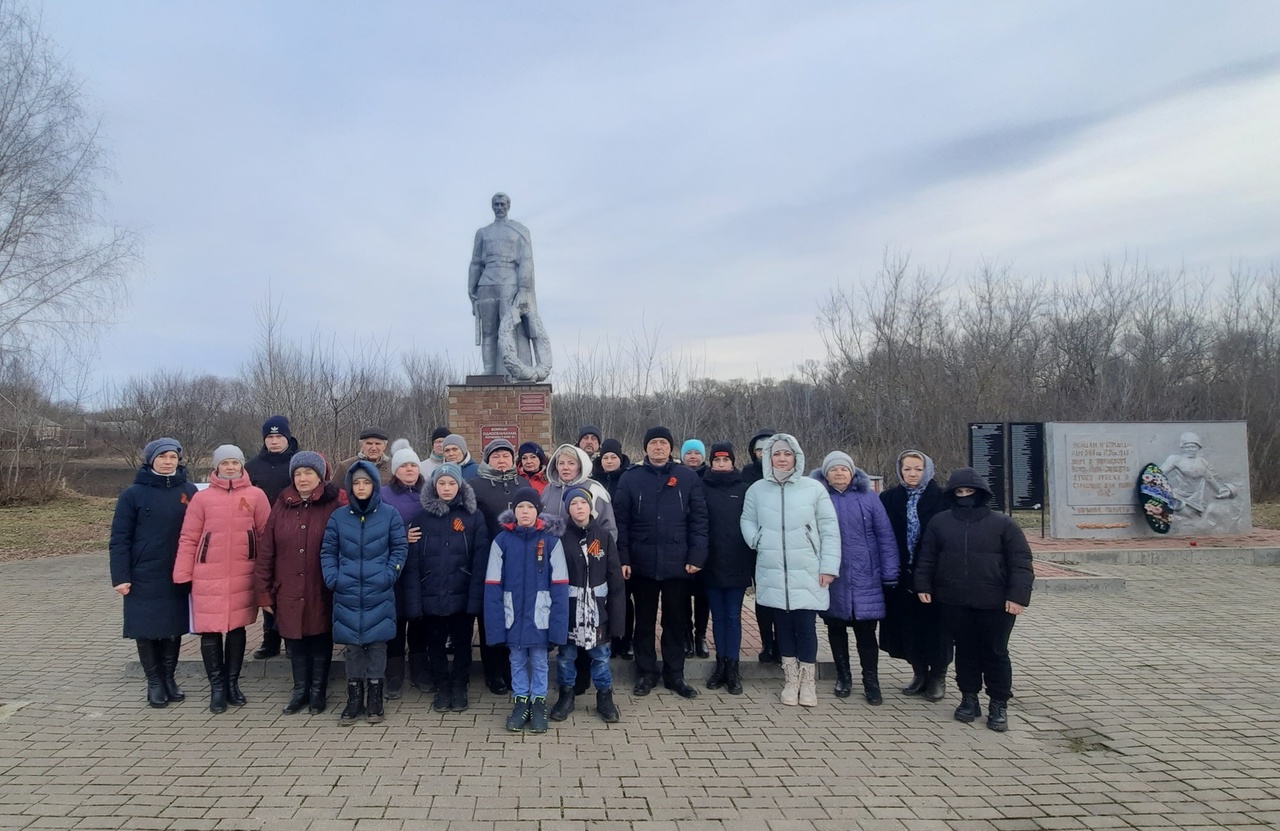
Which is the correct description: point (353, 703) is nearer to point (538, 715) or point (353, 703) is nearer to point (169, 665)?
point (538, 715)

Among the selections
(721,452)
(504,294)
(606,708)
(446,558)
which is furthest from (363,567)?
(504,294)

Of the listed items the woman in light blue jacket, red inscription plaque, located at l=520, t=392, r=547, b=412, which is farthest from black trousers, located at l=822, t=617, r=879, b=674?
red inscription plaque, located at l=520, t=392, r=547, b=412

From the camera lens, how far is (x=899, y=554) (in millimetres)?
5012

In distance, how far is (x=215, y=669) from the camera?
15.5ft

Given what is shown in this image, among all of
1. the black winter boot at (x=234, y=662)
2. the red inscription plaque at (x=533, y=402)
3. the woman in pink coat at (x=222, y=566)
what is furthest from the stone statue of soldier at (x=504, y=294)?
the black winter boot at (x=234, y=662)

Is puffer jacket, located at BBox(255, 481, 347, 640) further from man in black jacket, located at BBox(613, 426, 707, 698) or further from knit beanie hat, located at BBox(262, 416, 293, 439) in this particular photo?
man in black jacket, located at BBox(613, 426, 707, 698)

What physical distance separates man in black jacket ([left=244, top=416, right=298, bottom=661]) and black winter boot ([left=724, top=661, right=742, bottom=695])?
10.9 feet

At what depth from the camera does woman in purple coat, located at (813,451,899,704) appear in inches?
191

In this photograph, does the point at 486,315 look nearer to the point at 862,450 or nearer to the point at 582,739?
the point at 582,739

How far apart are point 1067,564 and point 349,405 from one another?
51.4 ft

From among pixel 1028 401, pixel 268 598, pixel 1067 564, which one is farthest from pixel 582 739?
pixel 1028 401

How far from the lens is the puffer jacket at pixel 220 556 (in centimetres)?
462

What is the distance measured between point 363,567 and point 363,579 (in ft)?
0.23

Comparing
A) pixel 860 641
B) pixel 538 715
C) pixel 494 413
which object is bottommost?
pixel 538 715
